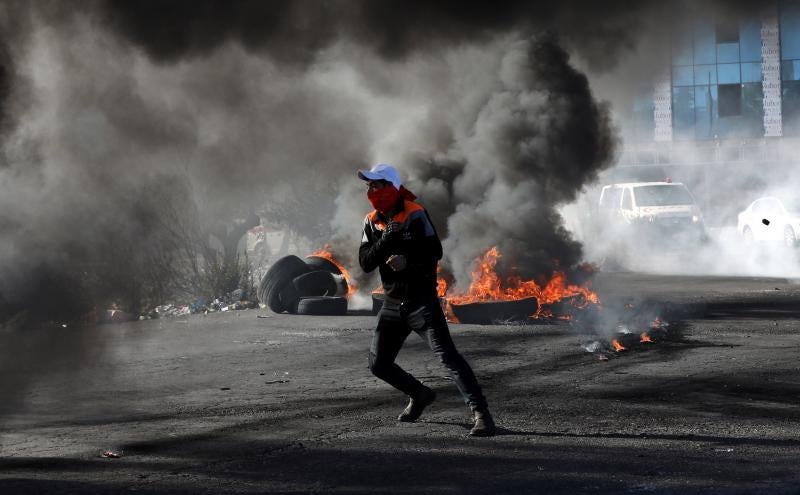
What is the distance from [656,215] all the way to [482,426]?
1946 cm

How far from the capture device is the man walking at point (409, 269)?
677 cm

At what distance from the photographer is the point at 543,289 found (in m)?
15.1

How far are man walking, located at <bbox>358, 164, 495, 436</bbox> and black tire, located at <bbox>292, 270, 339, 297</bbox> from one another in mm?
9151

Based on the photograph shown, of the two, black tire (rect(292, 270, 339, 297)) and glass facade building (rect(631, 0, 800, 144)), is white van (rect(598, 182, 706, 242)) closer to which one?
black tire (rect(292, 270, 339, 297))

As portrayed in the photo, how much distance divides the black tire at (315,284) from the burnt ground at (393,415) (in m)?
2.97

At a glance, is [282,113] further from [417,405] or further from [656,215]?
[656,215]

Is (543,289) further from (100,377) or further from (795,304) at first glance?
(100,377)

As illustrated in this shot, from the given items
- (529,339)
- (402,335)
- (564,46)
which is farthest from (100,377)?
(564,46)

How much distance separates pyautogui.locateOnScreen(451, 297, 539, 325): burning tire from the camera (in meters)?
13.8

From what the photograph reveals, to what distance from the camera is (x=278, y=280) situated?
16109 mm

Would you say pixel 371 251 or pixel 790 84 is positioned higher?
pixel 790 84

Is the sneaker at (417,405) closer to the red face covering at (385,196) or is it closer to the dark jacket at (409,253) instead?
the dark jacket at (409,253)

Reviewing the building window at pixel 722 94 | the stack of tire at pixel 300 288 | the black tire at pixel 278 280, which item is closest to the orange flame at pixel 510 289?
the stack of tire at pixel 300 288

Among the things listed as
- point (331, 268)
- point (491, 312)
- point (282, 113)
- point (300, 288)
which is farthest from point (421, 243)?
point (331, 268)
